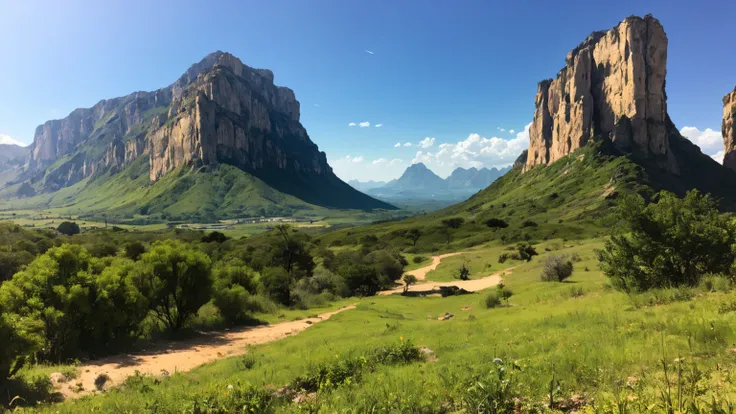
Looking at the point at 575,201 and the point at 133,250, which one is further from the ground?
the point at 575,201

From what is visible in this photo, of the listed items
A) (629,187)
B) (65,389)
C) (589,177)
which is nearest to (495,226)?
(629,187)

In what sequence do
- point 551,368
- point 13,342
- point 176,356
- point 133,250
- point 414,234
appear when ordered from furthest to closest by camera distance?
point 414,234 < point 133,250 < point 176,356 < point 13,342 < point 551,368

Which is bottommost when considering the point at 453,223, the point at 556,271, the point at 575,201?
the point at 556,271

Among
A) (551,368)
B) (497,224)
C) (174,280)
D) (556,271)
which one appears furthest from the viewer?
(497,224)

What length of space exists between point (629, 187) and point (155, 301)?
160m

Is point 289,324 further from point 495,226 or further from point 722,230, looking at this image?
point 495,226

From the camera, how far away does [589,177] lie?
16925 centimetres

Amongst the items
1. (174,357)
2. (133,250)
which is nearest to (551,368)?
(174,357)

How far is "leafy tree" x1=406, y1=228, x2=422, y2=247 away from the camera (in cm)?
12160

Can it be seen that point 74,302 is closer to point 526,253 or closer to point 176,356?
point 176,356

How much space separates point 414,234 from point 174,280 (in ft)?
346

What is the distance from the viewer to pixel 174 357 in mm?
19781

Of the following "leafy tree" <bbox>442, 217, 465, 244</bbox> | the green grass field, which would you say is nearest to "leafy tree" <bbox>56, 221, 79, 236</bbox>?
"leafy tree" <bbox>442, 217, 465, 244</bbox>

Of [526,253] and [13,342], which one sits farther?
[526,253]
